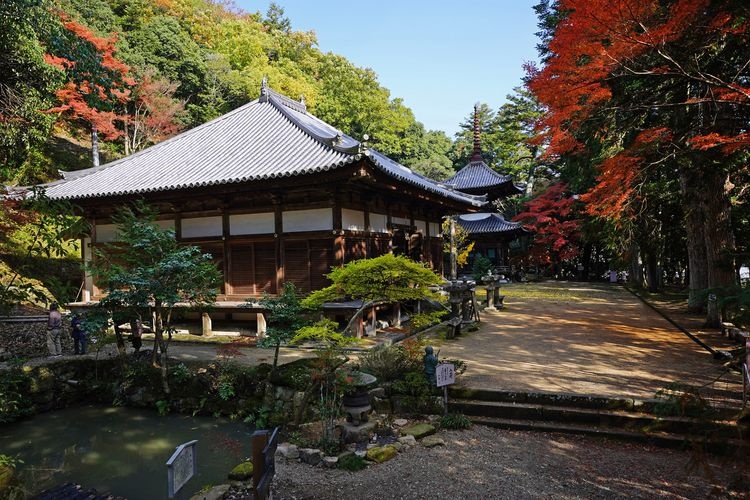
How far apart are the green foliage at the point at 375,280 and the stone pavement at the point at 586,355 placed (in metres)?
2.15

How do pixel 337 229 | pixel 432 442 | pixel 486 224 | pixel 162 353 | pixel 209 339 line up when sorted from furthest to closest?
pixel 486 224 < pixel 209 339 < pixel 337 229 < pixel 162 353 < pixel 432 442

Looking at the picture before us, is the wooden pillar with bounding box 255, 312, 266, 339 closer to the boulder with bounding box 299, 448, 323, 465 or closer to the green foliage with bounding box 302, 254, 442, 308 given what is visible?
the green foliage with bounding box 302, 254, 442, 308

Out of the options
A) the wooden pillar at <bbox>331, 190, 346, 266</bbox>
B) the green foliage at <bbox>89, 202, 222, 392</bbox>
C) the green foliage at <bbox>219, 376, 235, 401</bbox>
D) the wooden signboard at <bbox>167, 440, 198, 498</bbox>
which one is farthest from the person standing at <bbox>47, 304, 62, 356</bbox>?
the wooden signboard at <bbox>167, 440, 198, 498</bbox>

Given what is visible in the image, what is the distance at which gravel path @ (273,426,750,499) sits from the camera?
4.90 meters

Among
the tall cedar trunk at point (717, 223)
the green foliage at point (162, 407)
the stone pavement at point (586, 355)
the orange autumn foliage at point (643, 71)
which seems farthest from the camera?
the tall cedar trunk at point (717, 223)

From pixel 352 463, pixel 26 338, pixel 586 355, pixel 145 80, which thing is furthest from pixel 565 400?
pixel 145 80

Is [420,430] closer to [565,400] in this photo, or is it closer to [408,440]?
[408,440]

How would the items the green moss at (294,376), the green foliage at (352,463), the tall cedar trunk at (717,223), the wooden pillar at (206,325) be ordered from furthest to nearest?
the wooden pillar at (206,325) → the tall cedar trunk at (717,223) → the green moss at (294,376) → the green foliage at (352,463)

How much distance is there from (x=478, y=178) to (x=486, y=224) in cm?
395

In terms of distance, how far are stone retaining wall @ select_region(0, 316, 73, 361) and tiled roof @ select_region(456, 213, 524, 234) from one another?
26.0 meters

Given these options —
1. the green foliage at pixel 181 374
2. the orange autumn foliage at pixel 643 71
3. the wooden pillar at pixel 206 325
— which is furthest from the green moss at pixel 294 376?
the orange autumn foliage at pixel 643 71

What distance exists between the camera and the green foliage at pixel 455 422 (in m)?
6.80

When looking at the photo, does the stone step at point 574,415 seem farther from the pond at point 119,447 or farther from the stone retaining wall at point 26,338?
the stone retaining wall at point 26,338

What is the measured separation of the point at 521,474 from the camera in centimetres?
531
